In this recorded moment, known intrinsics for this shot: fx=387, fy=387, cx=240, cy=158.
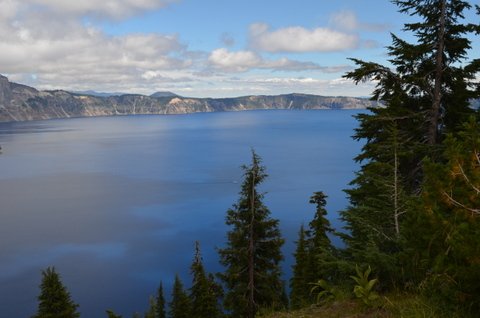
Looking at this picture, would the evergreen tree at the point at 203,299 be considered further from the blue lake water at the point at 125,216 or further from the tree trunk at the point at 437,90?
the tree trunk at the point at 437,90

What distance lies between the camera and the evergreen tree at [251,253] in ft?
75.8

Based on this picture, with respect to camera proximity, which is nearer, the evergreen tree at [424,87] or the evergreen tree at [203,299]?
the evergreen tree at [424,87]

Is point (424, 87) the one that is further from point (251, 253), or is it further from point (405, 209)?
point (251, 253)

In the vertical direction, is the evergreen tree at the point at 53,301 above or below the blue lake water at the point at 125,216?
above

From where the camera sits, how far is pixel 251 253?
76.4 feet

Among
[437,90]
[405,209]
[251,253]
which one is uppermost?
[437,90]

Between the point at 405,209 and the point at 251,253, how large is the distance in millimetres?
15060

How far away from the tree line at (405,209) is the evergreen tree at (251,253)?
0.06 m

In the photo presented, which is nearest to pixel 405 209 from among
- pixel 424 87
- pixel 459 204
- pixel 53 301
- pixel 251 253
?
pixel 459 204

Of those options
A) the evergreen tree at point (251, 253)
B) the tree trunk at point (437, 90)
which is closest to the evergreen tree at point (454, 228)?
the tree trunk at point (437, 90)

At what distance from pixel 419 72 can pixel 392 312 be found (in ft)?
37.7

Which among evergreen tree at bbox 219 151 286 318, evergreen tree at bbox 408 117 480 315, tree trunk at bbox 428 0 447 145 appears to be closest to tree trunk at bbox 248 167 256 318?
evergreen tree at bbox 219 151 286 318

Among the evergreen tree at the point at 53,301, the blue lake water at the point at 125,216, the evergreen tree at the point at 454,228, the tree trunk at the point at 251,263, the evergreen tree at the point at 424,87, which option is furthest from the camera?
→ the blue lake water at the point at 125,216

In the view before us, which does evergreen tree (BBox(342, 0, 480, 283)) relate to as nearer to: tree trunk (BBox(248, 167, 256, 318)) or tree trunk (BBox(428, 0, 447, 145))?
tree trunk (BBox(428, 0, 447, 145))
